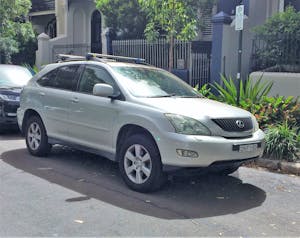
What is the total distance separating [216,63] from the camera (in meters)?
12.5

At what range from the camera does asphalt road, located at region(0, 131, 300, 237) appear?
454 centimetres

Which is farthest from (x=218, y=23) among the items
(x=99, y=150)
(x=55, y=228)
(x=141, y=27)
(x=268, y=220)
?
(x=55, y=228)

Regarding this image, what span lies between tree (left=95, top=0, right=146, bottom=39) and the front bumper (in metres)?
10.6

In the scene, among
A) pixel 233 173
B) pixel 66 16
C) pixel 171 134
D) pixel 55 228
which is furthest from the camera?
pixel 66 16

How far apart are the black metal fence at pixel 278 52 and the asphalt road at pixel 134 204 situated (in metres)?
4.76

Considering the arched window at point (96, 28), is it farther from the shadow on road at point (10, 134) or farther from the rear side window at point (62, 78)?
the rear side window at point (62, 78)

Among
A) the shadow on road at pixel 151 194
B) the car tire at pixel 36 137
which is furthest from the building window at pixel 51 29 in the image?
the shadow on road at pixel 151 194

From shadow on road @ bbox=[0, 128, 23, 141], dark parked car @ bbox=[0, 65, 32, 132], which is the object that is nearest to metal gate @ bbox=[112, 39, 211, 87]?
dark parked car @ bbox=[0, 65, 32, 132]

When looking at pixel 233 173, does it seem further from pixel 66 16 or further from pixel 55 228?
pixel 66 16

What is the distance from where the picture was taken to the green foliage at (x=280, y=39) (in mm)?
10914

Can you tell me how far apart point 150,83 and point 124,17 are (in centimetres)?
1005

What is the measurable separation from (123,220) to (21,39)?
59.7ft

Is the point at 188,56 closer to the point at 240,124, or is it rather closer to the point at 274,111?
the point at 274,111

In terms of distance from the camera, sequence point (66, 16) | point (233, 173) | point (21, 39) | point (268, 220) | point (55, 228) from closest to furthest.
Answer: point (55, 228) < point (268, 220) < point (233, 173) < point (21, 39) < point (66, 16)
